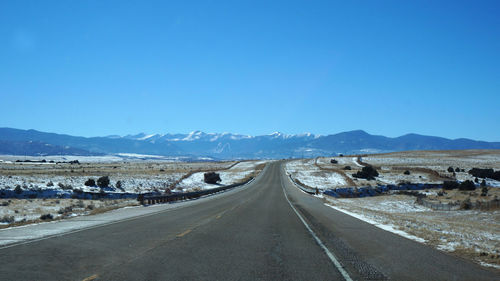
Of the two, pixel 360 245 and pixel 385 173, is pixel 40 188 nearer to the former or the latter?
pixel 360 245

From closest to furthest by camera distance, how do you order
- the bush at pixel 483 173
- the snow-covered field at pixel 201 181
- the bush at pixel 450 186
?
the bush at pixel 450 186 → the snow-covered field at pixel 201 181 → the bush at pixel 483 173

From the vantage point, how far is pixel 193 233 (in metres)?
13.2

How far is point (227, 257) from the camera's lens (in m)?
9.12

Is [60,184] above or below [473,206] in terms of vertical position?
above

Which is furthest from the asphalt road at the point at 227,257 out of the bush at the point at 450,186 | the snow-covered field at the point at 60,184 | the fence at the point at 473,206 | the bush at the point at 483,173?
the bush at the point at 483,173

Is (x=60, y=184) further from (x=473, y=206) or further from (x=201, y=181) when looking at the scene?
(x=473, y=206)

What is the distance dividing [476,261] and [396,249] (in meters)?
1.94

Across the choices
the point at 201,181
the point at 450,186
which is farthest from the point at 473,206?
the point at 201,181

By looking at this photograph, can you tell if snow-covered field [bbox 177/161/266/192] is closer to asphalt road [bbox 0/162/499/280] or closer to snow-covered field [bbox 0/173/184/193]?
A: snow-covered field [bbox 0/173/184/193]

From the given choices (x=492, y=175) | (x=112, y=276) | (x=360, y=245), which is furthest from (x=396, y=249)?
(x=492, y=175)

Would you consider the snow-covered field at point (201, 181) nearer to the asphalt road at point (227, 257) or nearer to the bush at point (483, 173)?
the asphalt road at point (227, 257)

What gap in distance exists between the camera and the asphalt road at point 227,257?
7.41 m

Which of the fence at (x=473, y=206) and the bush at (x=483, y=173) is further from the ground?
the bush at (x=483, y=173)

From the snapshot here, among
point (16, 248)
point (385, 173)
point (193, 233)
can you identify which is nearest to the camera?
point (16, 248)
